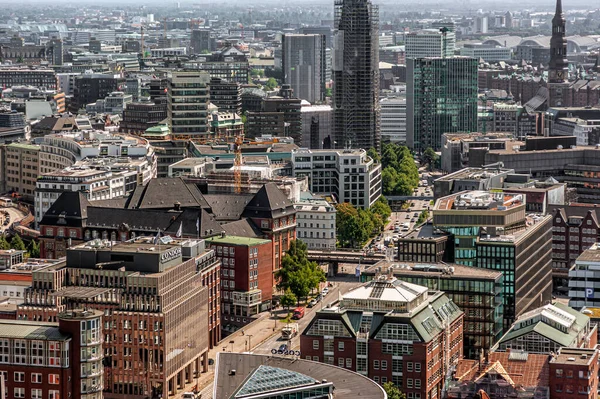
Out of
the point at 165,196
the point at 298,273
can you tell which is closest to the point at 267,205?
the point at 298,273

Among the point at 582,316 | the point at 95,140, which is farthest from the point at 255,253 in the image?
the point at 95,140

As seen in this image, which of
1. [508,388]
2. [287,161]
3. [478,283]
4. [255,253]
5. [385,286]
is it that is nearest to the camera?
[508,388]

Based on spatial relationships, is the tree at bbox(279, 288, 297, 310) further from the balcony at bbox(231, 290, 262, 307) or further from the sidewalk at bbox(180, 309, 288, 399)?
the balcony at bbox(231, 290, 262, 307)

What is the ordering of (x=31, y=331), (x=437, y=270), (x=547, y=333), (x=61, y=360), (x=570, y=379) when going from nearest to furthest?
(x=570, y=379)
(x=61, y=360)
(x=31, y=331)
(x=547, y=333)
(x=437, y=270)

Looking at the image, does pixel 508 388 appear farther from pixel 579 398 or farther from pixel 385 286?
pixel 385 286

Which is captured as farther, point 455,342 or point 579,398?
point 455,342

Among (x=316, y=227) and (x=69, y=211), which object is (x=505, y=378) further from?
(x=316, y=227)
